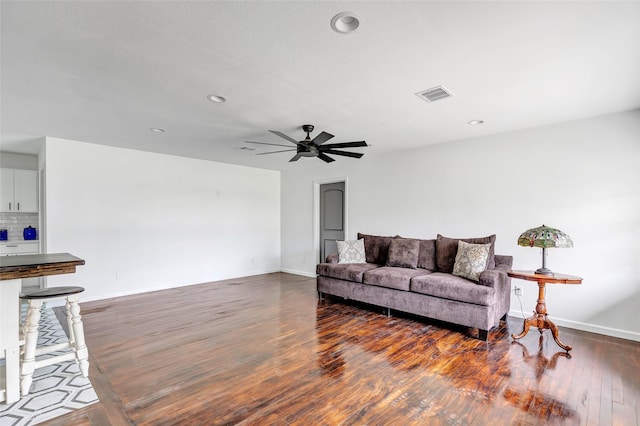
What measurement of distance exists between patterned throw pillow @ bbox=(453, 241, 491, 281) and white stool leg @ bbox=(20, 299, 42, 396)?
4.10m

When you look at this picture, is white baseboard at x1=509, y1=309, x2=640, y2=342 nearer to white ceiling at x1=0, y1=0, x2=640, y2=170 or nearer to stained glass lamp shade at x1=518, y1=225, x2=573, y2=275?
stained glass lamp shade at x1=518, y1=225, x2=573, y2=275

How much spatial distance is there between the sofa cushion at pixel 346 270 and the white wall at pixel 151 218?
254 centimetres

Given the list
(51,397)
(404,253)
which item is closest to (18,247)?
(51,397)

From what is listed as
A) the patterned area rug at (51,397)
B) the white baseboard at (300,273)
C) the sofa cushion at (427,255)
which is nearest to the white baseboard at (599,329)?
the sofa cushion at (427,255)

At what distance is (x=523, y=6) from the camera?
169 centimetres

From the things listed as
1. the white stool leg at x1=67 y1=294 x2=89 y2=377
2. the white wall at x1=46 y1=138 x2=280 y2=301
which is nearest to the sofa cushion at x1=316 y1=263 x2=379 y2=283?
the white wall at x1=46 y1=138 x2=280 y2=301

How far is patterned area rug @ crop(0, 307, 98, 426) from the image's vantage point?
192cm

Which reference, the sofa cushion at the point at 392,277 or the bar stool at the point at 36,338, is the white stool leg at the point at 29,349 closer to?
the bar stool at the point at 36,338

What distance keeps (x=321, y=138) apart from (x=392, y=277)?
200 centimetres

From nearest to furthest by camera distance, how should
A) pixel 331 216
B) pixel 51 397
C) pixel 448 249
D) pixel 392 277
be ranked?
pixel 51 397
pixel 392 277
pixel 448 249
pixel 331 216

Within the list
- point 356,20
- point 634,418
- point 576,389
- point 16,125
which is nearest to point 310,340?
point 576,389

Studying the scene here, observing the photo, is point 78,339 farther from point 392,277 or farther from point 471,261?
point 471,261

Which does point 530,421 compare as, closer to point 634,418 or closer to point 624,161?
point 634,418

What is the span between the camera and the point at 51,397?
2.12 m
